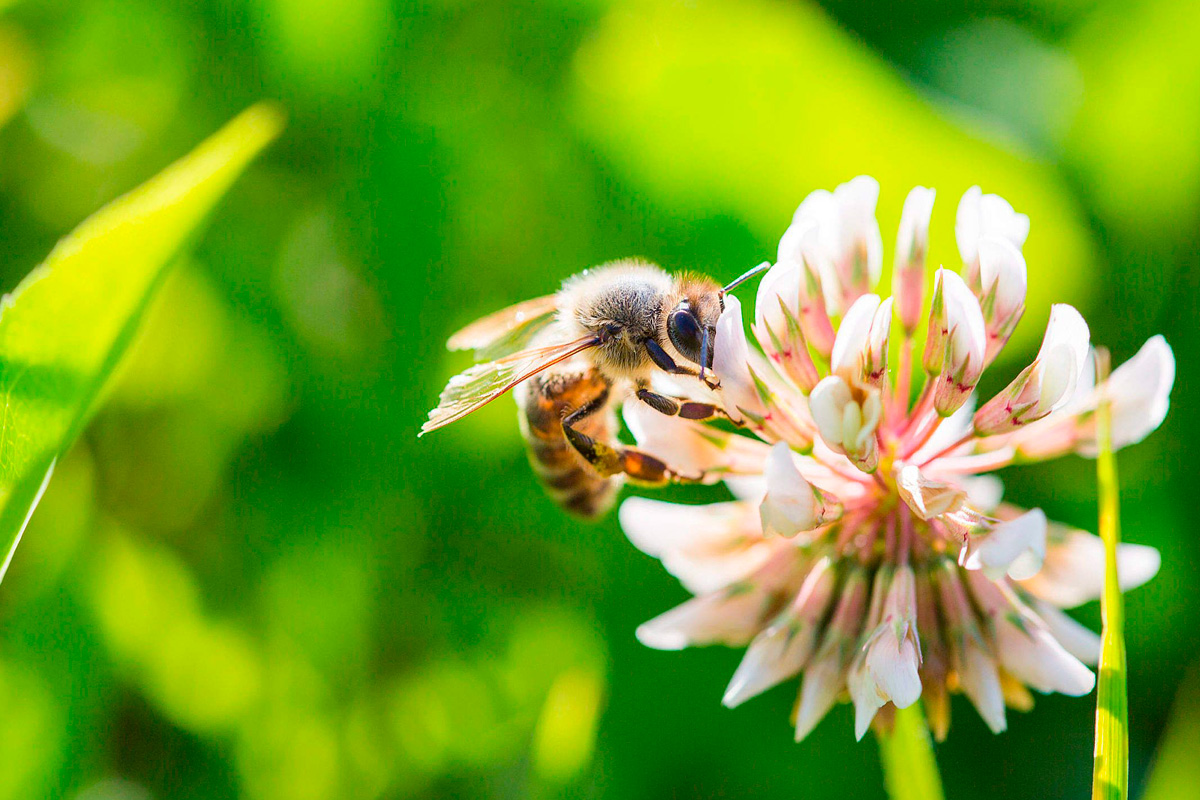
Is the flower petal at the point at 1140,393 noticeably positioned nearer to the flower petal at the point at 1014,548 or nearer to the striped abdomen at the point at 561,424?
the flower petal at the point at 1014,548

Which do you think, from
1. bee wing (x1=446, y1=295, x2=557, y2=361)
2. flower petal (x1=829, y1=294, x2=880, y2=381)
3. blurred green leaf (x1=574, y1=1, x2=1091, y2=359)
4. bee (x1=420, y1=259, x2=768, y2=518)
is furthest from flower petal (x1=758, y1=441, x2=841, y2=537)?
blurred green leaf (x1=574, y1=1, x2=1091, y2=359)

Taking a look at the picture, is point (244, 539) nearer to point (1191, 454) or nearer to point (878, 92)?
point (878, 92)

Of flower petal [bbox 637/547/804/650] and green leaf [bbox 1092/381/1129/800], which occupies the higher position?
green leaf [bbox 1092/381/1129/800]

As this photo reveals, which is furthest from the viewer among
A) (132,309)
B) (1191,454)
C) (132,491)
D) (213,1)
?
(213,1)

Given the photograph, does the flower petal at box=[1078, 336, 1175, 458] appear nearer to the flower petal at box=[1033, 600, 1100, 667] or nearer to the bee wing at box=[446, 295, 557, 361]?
the flower petal at box=[1033, 600, 1100, 667]

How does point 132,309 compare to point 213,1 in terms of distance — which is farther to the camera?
point 213,1

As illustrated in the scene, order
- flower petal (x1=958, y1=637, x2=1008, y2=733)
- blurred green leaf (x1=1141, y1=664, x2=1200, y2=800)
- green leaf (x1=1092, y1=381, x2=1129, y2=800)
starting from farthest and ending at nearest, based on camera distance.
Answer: blurred green leaf (x1=1141, y1=664, x2=1200, y2=800)
flower petal (x1=958, y1=637, x2=1008, y2=733)
green leaf (x1=1092, y1=381, x2=1129, y2=800)

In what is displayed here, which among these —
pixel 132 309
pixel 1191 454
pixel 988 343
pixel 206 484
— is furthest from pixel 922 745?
pixel 206 484
